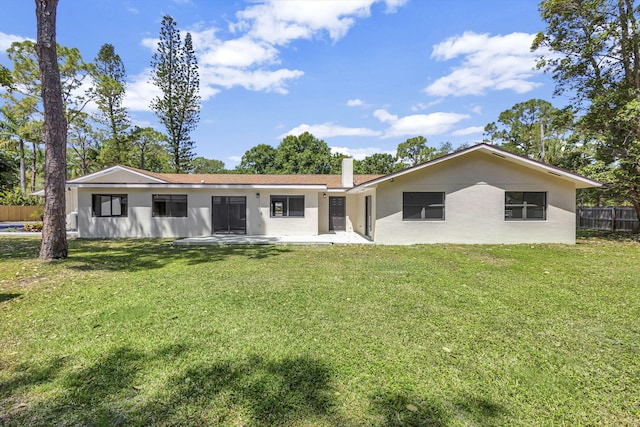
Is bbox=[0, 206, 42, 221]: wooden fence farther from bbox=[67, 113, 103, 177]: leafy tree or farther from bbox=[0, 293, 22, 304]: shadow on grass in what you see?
bbox=[0, 293, 22, 304]: shadow on grass

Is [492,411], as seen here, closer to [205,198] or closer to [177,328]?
[177,328]

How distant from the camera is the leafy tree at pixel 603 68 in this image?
1280 cm

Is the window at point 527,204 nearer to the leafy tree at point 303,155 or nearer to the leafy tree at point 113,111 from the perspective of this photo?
the leafy tree at point 303,155

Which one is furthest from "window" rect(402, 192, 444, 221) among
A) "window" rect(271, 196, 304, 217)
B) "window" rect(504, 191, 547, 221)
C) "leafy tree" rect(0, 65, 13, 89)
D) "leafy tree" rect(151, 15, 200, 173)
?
"leafy tree" rect(151, 15, 200, 173)

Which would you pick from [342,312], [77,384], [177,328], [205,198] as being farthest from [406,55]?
[77,384]

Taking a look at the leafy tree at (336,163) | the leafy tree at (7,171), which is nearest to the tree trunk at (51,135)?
the leafy tree at (7,171)

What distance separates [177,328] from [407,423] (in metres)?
2.96

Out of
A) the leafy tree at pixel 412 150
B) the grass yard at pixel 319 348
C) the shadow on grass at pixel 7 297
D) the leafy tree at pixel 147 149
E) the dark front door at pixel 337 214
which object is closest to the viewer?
the grass yard at pixel 319 348

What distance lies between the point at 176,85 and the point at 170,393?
27.6 meters

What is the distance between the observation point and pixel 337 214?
16797 millimetres

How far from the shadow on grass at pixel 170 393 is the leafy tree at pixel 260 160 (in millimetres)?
36252

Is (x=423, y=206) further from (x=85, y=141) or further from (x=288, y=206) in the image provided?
(x=85, y=141)

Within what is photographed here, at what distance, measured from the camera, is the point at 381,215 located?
39.2ft

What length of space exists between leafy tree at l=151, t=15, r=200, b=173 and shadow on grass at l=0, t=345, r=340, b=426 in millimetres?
25800
